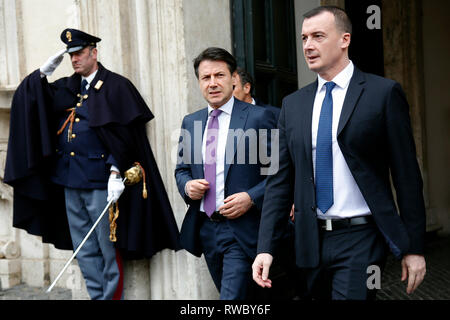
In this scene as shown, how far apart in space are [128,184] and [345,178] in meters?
2.05

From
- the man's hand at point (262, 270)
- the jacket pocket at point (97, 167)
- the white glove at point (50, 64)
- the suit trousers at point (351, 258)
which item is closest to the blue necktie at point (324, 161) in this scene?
the suit trousers at point (351, 258)

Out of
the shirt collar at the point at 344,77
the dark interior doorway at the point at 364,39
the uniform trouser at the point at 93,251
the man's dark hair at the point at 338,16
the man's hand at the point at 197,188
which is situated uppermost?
the dark interior doorway at the point at 364,39

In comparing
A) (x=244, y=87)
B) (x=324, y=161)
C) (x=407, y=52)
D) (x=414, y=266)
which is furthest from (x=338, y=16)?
(x=407, y=52)

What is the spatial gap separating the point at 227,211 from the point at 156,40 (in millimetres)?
1807

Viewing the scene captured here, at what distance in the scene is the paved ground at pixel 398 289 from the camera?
16.8 feet

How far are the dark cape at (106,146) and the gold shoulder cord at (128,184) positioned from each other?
0.14 ft

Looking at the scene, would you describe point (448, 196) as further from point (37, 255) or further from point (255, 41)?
point (37, 255)

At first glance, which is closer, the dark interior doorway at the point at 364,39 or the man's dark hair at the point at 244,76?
the man's dark hair at the point at 244,76

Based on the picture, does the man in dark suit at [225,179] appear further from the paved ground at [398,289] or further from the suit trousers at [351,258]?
the paved ground at [398,289]

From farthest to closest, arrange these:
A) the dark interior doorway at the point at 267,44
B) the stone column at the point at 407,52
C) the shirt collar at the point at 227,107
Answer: the stone column at the point at 407,52, the dark interior doorway at the point at 267,44, the shirt collar at the point at 227,107

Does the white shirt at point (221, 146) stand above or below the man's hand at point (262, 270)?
above

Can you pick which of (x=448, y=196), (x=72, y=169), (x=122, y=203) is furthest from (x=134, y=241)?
(x=448, y=196)

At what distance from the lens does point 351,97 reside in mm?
2576

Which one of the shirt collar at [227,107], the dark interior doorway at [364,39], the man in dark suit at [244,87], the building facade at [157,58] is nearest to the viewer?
the shirt collar at [227,107]
